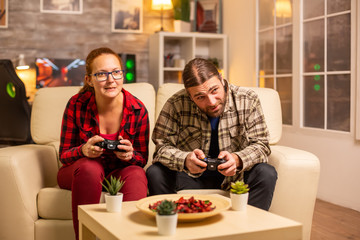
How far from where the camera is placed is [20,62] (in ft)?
14.9

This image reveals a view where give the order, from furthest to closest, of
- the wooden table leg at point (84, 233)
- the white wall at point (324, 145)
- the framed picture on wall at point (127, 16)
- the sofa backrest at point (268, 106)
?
the framed picture on wall at point (127, 16) → the white wall at point (324, 145) → the sofa backrest at point (268, 106) → the wooden table leg at point (84, 233)

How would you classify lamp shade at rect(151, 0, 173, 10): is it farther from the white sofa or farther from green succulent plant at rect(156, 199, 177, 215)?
green succulent plant at rect(156, 199, 177, 215)

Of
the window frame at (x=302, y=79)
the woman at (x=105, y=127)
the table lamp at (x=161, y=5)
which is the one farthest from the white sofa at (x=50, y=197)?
the table lamp at (x=161, y=5)

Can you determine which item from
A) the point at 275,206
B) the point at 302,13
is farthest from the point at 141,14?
the point at 275,206

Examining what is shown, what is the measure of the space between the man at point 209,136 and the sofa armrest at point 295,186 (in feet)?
0.35

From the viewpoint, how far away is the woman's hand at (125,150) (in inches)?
75.9

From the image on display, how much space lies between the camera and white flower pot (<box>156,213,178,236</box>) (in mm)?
1235

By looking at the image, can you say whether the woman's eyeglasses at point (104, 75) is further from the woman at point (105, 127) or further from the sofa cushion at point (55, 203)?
the sofa cushion at point (55, 203)

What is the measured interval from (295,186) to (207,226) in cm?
82

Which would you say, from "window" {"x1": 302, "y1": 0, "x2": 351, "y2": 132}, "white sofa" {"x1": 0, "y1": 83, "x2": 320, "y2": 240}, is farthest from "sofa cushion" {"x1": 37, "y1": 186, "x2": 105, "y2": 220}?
"window" {"x1": 302, "y1": 0, "x2": 351, "y2": 132}

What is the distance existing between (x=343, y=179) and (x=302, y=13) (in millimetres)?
1364

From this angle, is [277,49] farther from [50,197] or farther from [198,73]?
[50,197]

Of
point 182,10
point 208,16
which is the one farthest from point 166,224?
point 208,16

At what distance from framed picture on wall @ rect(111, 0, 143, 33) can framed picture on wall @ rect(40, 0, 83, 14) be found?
0.35 m
